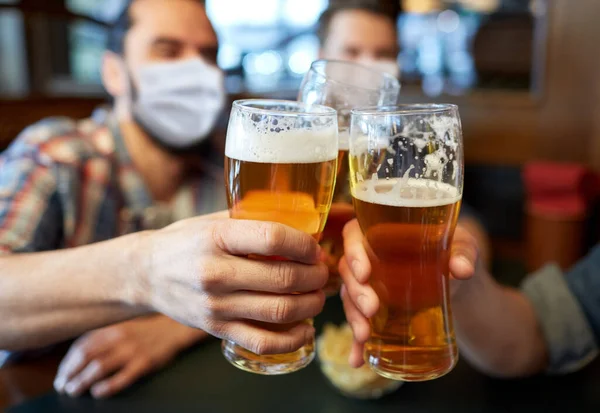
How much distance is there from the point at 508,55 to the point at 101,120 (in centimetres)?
273

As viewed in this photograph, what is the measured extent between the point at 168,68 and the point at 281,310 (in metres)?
1.16

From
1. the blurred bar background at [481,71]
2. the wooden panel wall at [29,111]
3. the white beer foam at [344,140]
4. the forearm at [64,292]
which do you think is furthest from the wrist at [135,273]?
the blurred bar background at [481,71]

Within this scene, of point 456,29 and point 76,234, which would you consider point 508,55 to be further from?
point 76,234

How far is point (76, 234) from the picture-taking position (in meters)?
1.50

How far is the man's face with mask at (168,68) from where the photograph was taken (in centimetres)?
167

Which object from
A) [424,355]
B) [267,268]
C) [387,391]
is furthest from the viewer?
[387,391]

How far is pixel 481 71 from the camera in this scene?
3.56 m

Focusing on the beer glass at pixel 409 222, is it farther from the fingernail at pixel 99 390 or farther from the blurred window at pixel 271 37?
the blurred window at pixel 271 37

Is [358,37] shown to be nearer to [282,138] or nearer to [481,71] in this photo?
[282,138]

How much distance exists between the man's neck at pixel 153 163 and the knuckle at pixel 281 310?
1140mm

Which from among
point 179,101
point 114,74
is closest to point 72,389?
point 179,101

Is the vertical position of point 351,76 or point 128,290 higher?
point 351,76

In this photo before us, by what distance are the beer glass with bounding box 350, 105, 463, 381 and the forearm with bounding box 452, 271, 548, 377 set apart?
0.23 m

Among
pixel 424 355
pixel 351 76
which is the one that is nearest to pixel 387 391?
pixel 424 355
